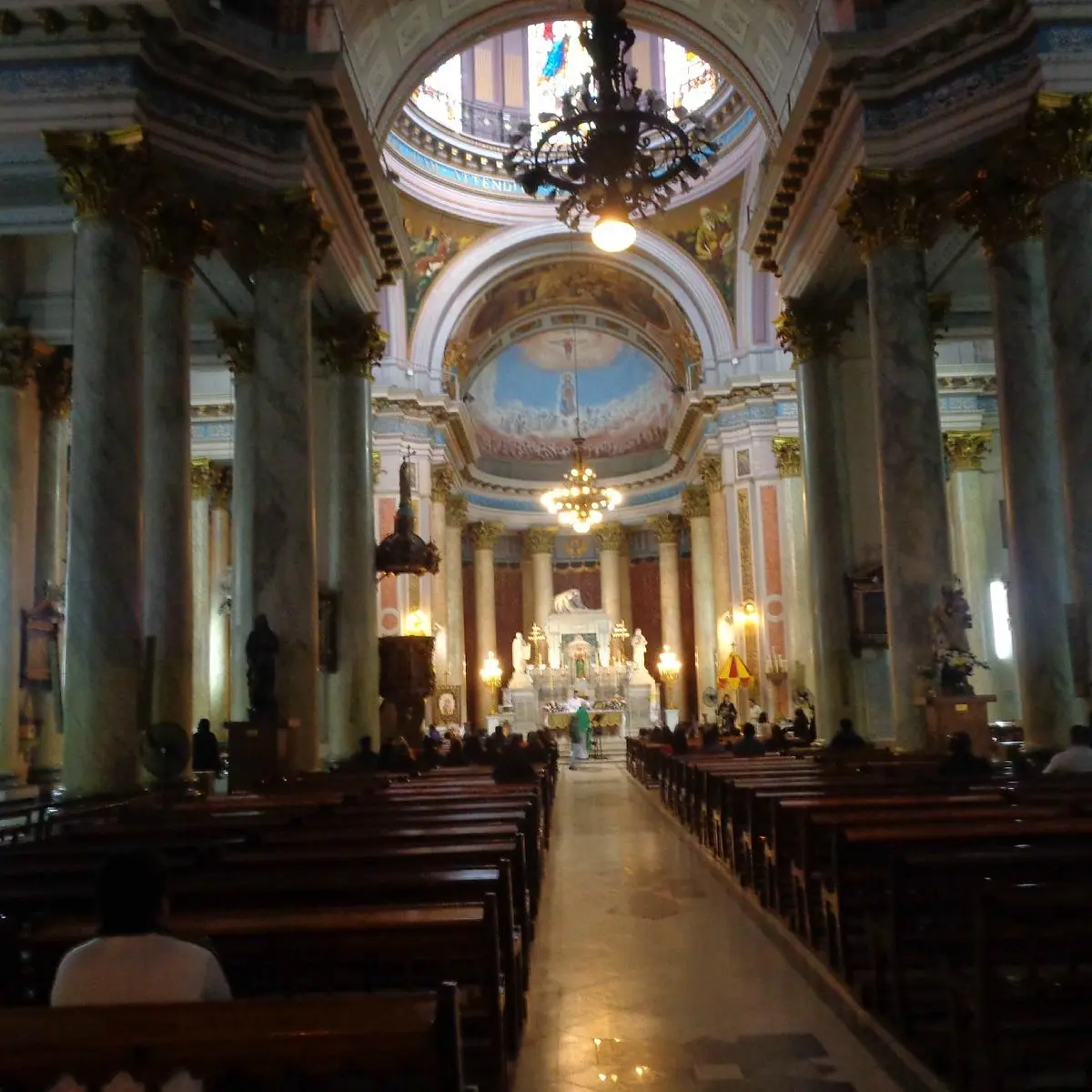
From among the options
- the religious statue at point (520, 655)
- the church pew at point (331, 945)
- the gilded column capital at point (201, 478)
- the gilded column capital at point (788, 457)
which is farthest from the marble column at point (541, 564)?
the church pew at point (331, 945)

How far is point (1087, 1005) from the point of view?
3.39 m

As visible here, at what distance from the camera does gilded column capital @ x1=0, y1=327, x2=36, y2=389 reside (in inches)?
612

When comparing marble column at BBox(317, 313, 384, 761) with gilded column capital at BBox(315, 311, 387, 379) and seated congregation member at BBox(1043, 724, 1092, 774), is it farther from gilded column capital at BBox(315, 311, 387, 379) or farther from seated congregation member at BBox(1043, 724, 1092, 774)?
seated congregation member at BBox(1043, 724, 1092, 774)

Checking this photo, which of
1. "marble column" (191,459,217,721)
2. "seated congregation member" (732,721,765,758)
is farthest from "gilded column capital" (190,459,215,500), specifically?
"seated congregation member" (732,721,765,758)

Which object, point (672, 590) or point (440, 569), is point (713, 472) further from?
point (672, 590)

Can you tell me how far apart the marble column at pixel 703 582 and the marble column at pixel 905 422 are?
17113 mm

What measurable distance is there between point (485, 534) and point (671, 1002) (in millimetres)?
31182

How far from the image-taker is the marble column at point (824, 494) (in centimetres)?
1527

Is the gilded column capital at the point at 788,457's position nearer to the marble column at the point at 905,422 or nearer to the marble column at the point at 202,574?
the marble column at the point at 905,422

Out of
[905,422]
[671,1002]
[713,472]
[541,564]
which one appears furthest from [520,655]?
[671,1002]

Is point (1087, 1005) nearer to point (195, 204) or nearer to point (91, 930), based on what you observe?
point (91, 930)

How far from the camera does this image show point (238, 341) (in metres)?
15.7

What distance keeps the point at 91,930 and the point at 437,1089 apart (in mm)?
1662

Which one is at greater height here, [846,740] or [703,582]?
[703,582]
